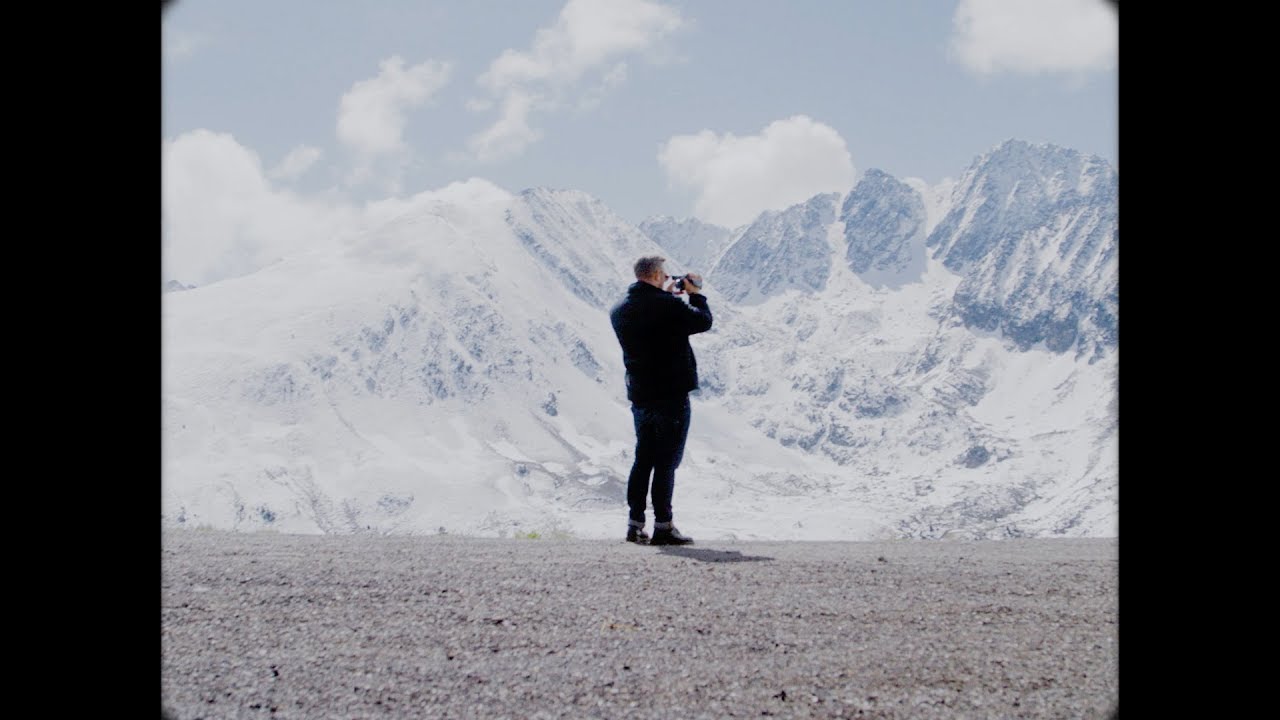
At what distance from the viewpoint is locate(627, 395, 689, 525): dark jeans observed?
1055 cm

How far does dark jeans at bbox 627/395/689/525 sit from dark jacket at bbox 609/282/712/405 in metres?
0.12

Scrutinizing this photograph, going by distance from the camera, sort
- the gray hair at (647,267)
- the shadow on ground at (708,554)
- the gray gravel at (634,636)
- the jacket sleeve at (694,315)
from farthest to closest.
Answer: the gray hair at (647,267) < the jacket sleeve at (694,315) < the shadow on ground at (708,554) < the gray gravel at (634,636)

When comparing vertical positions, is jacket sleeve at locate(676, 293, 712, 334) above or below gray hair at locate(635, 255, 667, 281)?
below

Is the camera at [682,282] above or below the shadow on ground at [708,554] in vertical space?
above

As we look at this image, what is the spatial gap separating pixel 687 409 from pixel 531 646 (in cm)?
534

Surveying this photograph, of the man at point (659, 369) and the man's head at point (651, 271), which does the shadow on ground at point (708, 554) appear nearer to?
the man at point (659, 369)

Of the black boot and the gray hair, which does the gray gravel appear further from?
the gray hair

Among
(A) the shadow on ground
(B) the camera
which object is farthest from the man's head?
(A) the shadow on ground

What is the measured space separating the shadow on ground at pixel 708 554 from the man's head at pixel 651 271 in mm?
2700

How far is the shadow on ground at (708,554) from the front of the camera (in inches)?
354

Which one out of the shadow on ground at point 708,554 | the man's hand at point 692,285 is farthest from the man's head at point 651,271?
the shadow on ground at point 708,554

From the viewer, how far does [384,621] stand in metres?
6.38
